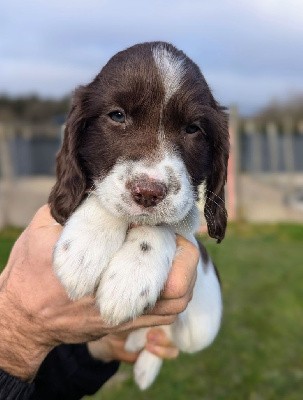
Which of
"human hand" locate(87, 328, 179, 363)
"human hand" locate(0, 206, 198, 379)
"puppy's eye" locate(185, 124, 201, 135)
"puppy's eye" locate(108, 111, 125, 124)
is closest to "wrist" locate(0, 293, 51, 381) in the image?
"human hand" locate(0, 206, 198, 379)

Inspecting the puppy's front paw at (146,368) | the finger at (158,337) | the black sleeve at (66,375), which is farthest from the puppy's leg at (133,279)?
the black sleeve at (66,375)

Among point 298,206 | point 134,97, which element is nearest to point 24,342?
point 134,97

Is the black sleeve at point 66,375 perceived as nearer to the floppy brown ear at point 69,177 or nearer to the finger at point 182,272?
the floppy brown ear at point 69,177

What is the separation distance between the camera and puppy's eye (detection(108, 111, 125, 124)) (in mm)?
2895

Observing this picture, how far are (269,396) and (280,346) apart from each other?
5.09ft

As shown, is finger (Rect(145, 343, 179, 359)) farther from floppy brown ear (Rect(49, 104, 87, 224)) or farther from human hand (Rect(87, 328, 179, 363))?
floppy brown ear (Rect(49, 104, 87, 224))

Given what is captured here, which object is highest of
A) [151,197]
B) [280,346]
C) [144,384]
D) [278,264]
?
[151,197]

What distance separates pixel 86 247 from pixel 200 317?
3.46 feet

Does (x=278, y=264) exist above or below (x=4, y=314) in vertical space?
below

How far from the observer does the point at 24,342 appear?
10.3ft

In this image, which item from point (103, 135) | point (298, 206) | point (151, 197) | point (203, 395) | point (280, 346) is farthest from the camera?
point (298, 206)

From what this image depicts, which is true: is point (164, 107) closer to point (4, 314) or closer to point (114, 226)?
point (114, 226)

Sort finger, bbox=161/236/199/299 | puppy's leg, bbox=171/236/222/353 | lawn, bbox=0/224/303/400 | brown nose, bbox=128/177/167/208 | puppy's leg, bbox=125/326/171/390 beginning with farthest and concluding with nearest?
lawn, bbox=0/224/303/400 < puppy's leg, bbox=125/326/171/390 < puppy's leg, bbox=171/236/222/353 < finger, bbox=161/236/199/299 < brown nose, bbox=128/177/167/208

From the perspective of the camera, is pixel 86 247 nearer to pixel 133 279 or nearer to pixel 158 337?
pixel 133 279
